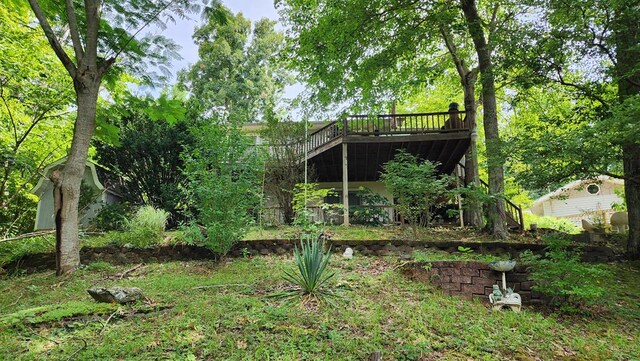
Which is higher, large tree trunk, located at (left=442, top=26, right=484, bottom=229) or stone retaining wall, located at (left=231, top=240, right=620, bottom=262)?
large tree trunk, located at (left=442, top=26, right=484, bottom=229)

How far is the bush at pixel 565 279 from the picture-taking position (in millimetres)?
3936

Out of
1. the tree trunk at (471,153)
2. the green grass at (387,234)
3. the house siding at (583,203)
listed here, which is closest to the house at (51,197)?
the green grass at (387,234)

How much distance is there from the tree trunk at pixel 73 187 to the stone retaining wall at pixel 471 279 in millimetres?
5893

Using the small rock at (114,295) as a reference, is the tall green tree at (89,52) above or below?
above

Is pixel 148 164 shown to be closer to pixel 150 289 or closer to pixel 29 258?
pixel 29 258

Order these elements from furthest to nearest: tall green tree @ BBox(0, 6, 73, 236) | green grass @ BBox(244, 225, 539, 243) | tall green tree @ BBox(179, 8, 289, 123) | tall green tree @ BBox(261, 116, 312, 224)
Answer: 1. tall green tree @ BBox(179, 8, 289, 123)
2. tall green tree @ BBox(261, 116, 312, 224)
3. green grass @ BBox(244, 225, 539, 243)
4. tall green tree @ BBox(0, 6, 73, 236)

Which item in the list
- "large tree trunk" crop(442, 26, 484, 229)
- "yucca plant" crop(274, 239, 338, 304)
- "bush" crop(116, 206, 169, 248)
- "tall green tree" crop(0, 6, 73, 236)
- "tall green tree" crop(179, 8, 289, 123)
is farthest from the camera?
"tall green tree" crop(179, 8, 289, 123)

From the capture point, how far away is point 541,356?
306 centimetres

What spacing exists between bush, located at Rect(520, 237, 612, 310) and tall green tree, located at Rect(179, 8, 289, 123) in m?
19.1

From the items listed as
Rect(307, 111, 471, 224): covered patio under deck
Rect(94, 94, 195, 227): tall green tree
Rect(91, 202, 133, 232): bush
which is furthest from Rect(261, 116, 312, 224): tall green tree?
Rect(91, 202, 133, 232): bush

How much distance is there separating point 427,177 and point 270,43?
20557 millimetres

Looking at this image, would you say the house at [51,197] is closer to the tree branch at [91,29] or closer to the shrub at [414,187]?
the tree branch at [91,29]

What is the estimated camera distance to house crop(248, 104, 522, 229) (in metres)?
10.5

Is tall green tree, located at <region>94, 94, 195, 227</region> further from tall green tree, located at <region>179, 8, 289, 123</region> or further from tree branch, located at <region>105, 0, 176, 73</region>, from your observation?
tall green tree, located at <region>179, 8, 289, 123</region>
